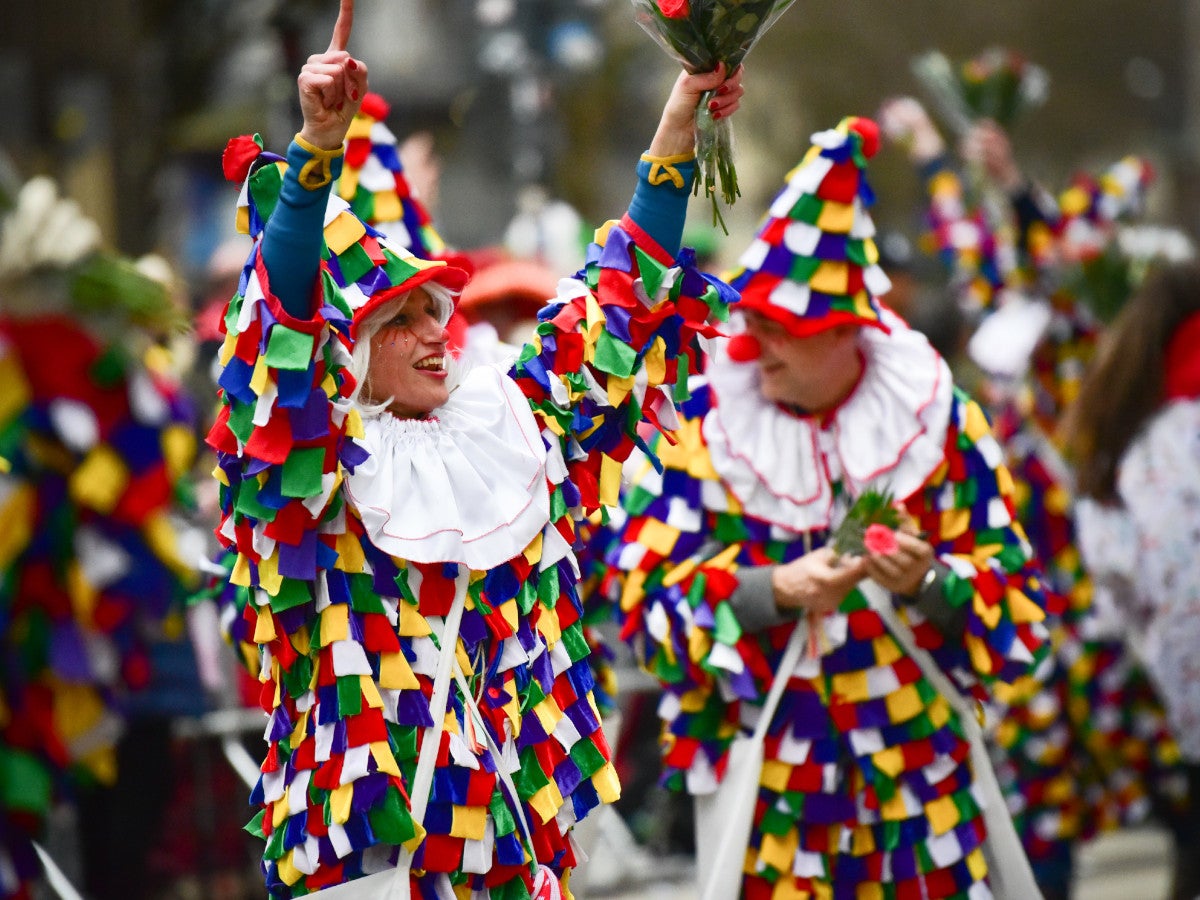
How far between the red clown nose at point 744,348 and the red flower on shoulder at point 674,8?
1282 millimetres

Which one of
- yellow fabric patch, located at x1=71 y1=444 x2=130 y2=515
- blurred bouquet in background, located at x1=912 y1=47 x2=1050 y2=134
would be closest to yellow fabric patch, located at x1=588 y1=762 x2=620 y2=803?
yellow fabric patch, located at x1=71 y1=444 x2=130 y2=515

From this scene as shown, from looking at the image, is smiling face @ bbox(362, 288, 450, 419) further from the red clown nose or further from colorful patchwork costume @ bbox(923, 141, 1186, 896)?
colorful patchwork costume @ bbox(923, 141, 1186, 896)

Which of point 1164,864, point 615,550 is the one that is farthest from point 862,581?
point 1164,864

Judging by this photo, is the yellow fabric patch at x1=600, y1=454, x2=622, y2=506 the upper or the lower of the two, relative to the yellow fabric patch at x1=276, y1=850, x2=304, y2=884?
upper

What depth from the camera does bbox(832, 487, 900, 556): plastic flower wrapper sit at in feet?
12.4

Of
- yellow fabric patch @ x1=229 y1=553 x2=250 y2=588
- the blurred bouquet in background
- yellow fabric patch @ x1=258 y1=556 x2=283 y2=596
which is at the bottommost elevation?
yellow fabric patch @ x1=258 y1=556 x2=283 y2=596

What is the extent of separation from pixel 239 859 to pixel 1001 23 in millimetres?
16701

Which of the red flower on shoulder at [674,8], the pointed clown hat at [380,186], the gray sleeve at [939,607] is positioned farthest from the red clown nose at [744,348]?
the red flower on shoulder at [674,8]

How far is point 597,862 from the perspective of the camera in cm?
680

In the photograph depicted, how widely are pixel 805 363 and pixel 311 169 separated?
5.66 feet

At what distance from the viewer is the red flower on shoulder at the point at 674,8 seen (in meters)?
3.00

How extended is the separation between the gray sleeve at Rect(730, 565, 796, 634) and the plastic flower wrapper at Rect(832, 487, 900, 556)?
0.65 ft

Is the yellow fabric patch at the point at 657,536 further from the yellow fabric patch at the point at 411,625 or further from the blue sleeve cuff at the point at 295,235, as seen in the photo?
the blue sleeve cuff at the point at 295,235

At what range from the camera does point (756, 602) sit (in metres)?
3.89
